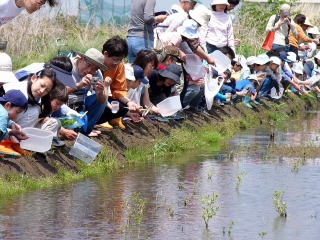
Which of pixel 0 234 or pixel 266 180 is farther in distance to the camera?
pixel 266 180

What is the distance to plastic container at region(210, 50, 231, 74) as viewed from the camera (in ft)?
56.4

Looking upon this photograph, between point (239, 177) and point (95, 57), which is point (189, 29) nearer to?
point (95, 57)

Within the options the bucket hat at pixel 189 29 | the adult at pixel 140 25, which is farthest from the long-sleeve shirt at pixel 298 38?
the adult at pixel 140 25

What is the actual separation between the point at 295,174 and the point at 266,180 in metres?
0.65

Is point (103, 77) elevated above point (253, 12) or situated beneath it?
elevated above

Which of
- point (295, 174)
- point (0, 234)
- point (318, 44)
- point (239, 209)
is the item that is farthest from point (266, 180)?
point (318, 44)

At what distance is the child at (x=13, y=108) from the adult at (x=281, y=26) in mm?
13020

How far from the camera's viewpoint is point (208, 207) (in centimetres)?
921

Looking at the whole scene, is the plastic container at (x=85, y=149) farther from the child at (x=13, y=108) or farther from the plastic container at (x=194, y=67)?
the plastic container at (x=194, y=67)

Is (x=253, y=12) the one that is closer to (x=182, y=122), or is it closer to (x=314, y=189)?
(x=182, y=122)

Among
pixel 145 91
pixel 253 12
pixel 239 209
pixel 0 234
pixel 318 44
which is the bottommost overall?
pixel 253 12

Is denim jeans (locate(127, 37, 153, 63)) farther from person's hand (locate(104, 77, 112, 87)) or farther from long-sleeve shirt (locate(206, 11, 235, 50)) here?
person's hand (locate(104, 77, 112, 87))

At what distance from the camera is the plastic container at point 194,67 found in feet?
51.5

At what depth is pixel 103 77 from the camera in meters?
12.5
